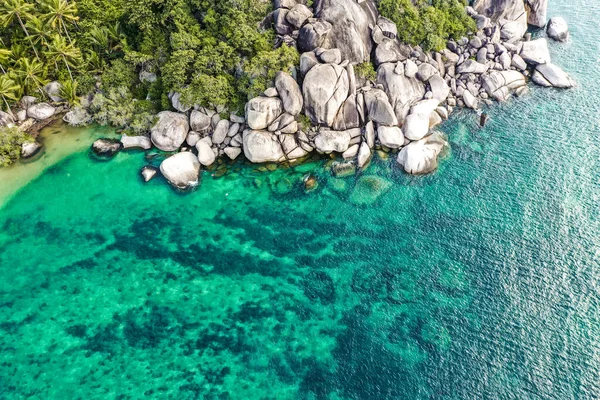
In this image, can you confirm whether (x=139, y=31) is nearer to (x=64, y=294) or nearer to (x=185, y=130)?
(x=185, y=130)

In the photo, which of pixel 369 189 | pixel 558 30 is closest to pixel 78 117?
pixel 369 189

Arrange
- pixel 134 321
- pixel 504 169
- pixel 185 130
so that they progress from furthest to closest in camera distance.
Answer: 1. pixel 185 130
2. pixel 504 169
3. pixel 134 321

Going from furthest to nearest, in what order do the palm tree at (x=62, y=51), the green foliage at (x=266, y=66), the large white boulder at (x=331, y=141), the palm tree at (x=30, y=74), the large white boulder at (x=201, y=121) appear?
the palm tree at (x=30, y=74) < the palm tree at (x=62, y=51) < the large white boulder at (x=201, y=121) < the large white boulder at (x=331, y=141) < the green foliage at (x=266, y=66)

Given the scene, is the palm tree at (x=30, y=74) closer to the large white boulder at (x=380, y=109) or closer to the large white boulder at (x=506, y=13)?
the large white boulder at (x=380, y=109)

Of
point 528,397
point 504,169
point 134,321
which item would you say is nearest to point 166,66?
point 134,321

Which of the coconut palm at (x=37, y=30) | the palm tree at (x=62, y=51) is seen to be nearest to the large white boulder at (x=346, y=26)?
the palm tree at (x=62, y=51)

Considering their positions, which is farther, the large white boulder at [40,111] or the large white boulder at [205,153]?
the large white boulder at [40,111]
